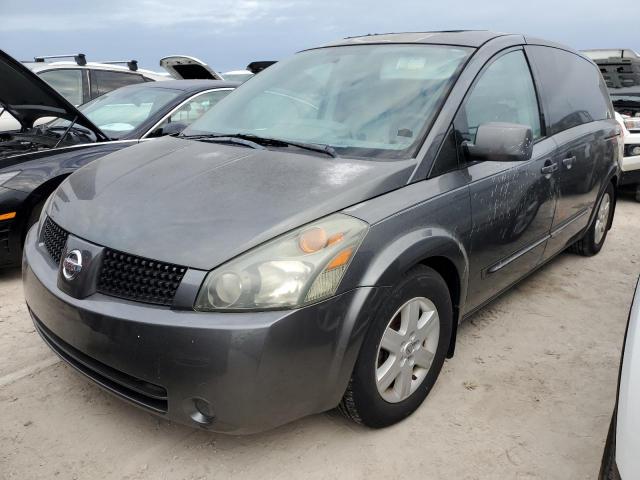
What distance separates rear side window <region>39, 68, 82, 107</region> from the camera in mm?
7190

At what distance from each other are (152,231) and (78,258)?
31cm

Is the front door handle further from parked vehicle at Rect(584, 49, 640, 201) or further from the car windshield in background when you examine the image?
parked vehicle at Rect(584, 49, 640, 201)

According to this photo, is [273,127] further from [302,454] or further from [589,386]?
[589,386]

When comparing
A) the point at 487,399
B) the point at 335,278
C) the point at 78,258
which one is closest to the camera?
the point at 335,278

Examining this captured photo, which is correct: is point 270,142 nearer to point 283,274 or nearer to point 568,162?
point 283,274

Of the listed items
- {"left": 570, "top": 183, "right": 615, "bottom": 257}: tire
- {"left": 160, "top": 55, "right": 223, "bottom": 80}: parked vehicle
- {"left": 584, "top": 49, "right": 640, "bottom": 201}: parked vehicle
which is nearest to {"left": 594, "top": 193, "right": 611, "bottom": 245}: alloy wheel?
{"left": 570, "top": 183, "right": 615, "bottom": 257}: tire

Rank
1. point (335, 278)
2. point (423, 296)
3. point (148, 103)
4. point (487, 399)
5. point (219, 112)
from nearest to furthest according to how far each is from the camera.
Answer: point (335, 278) < point (423, 296) < point (487, 399) < point (219, 112) < point (148, 103)

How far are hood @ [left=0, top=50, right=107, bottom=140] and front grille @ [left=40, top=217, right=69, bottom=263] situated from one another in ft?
5.02

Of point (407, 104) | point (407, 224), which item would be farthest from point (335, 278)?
point (407, 104)

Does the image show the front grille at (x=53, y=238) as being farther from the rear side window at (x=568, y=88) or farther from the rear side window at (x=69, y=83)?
the rear side window at (x=69, y=83)

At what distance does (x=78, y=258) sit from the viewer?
81.6 inches

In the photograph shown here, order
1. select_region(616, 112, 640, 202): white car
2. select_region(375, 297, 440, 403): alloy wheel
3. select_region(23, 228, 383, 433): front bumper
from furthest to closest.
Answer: select_region(616, 112, 640, 202): white car < select_region(375, 297, 440, 403): alloy wheel < select_region(23, 228, 383, 433): front bumper

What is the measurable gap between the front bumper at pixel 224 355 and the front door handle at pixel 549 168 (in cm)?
161

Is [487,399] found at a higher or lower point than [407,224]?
A: lower
